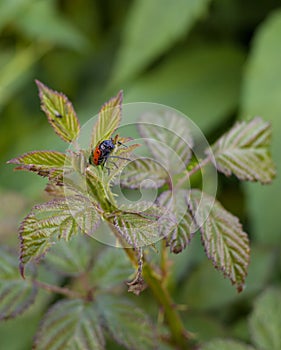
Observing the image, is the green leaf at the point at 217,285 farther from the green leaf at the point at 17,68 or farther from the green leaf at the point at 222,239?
the green leaf at the point at 17,68

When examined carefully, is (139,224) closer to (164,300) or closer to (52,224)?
(52,224)

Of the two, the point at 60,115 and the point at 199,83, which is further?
the point at 199,83

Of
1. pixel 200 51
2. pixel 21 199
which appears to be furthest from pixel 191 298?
pixel 200 51

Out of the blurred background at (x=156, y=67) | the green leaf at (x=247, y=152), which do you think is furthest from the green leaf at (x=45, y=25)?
the green leaf at (x=247, y=152)

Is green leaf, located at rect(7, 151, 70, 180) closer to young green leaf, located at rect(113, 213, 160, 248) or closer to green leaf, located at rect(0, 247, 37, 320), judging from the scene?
young green leaf, located at rect(113, 213, 160, 248)

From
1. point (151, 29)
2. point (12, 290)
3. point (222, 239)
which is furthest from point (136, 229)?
point (151, 29)

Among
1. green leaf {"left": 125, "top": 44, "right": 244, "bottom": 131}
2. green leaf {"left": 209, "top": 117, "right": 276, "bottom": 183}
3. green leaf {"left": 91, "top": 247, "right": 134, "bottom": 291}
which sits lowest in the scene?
green leaf {"left": 125, "top": 44, "right": 244, "bottom": 131}

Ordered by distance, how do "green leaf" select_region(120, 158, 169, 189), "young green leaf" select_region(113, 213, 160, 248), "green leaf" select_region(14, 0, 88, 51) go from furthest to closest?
"green leaf" select_region(14, 0, 88, 51) < "green leaf" select_region(120, 158, 169, 189) < "young green leaf" select_region(113, 213, 160, 248)

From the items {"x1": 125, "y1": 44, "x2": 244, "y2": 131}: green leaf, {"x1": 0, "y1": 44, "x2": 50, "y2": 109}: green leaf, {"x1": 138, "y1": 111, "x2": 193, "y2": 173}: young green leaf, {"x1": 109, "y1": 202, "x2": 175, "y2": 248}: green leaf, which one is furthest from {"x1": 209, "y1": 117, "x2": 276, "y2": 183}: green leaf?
{"x1": 0, "y1": 44, "x2": 50, "y2": 109}: green leaf
